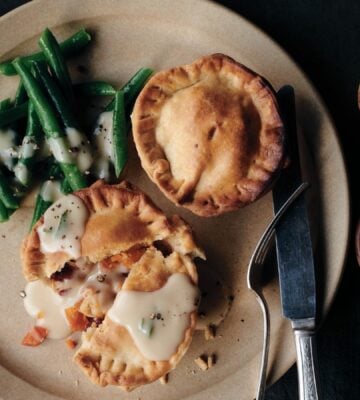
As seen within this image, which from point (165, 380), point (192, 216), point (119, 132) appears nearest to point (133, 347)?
point (165, 380)

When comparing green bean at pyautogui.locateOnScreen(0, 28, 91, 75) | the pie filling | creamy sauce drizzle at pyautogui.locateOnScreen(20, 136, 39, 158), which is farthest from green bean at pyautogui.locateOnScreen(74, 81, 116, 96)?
the pie filling

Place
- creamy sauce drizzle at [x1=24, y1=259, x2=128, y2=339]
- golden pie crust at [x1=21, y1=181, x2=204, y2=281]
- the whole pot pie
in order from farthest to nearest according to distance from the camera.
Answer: creamy sauce drizzle at [x1=24, y1=259, x2=128, y2=339], golden pie crust at [x1=21, y1=181, x2=204, y2=281], the whole pot pie

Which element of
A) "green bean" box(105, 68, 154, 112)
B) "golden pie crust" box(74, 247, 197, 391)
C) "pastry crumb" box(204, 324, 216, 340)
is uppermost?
"green bean" box(105, 68, 154, 112)

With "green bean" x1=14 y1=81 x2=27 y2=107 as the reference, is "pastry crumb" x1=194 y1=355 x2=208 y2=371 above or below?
below

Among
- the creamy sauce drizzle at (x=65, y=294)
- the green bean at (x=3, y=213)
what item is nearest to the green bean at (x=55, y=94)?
the green bean at (x=3, y=213)

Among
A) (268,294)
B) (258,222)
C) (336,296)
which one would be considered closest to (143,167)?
(258,222)

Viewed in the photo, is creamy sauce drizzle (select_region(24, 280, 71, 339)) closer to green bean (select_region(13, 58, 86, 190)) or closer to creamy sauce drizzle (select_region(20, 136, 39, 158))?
green bean (select_region(13, 58, 86, 190))

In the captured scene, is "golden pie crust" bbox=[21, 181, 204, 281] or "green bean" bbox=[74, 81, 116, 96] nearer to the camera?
"golden pie crust" bbox=[21, 181, 204, 281]

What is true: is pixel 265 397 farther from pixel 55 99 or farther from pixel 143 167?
pixel 55 99

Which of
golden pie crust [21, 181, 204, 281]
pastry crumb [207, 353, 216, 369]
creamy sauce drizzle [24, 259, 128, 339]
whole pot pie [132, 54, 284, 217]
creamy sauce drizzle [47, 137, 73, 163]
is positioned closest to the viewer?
whole pot pie [132, 54, 284, 217]
